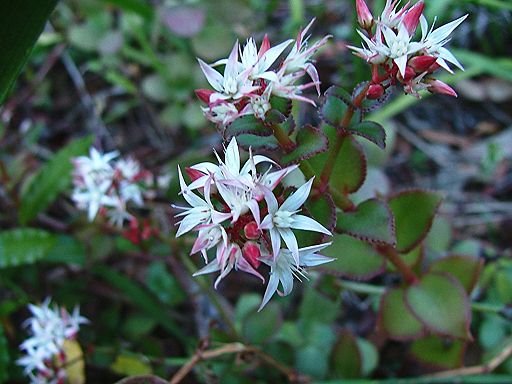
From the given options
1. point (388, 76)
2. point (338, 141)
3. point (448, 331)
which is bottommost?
point (448, 331)

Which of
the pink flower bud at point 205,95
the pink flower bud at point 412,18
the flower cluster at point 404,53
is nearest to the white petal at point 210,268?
the pink flower bud at point 205,95

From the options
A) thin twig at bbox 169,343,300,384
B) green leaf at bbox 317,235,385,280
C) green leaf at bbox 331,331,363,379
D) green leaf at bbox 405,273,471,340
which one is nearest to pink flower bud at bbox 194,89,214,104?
green leaf at bbox 317,235,385,280

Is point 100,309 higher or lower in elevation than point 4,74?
lower

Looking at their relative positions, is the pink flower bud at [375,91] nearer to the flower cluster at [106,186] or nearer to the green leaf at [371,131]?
the green leaf at [371,131]

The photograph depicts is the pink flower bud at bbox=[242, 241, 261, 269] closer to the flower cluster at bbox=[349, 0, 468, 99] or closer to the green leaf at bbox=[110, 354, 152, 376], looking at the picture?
the flower cluster at bbox=[349, 0, 468, 99]

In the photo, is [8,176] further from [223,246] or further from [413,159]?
[413,159]

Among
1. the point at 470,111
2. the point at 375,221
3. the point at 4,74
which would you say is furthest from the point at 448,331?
the point at 470,111

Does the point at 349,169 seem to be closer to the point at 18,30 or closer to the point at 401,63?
the point at 401,63
